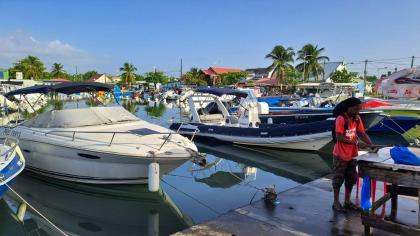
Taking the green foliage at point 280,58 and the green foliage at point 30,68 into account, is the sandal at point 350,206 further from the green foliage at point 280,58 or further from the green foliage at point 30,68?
the green foliage at point 30,68

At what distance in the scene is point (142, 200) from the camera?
332 inches

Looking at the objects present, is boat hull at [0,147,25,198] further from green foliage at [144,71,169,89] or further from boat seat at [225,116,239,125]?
green foliage at [144,71,169,89]

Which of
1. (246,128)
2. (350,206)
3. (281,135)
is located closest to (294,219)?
(350,206)

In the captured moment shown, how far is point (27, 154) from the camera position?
9859 millimetres

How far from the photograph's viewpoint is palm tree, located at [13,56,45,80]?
7419 cm

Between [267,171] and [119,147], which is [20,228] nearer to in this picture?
[119,147]

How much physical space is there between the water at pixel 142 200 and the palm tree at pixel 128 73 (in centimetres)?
7621

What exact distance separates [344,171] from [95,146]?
226 inches

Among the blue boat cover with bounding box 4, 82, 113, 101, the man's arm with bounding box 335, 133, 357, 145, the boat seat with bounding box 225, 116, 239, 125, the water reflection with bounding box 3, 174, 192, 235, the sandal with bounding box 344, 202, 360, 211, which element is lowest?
the water reflection with bounding box 3, 174, 192, 235

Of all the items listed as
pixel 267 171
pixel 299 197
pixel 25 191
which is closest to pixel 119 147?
pixel 25 191

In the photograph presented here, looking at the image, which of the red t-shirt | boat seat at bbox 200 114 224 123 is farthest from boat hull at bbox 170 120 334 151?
the red t-shirt

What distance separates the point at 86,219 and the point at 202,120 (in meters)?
10.5

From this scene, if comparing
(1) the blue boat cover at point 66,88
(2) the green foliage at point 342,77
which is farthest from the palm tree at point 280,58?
(1) the blue boat cover at point 66,88

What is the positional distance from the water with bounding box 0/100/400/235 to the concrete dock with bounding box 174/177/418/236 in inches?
68.4
